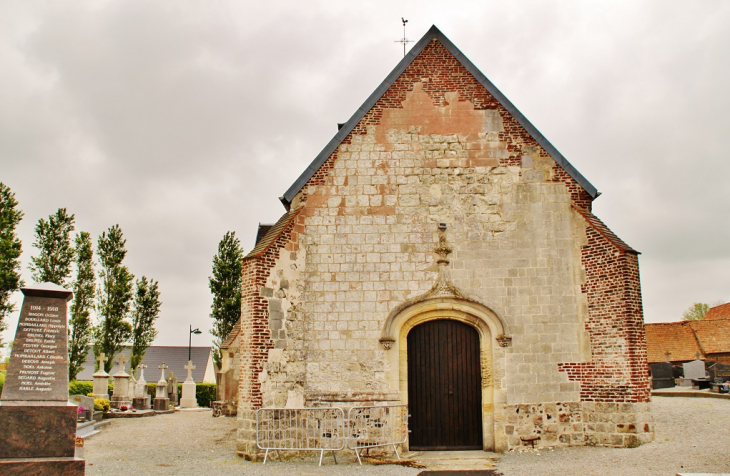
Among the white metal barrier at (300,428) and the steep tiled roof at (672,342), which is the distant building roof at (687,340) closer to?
the steep tiled roof at (672,342)

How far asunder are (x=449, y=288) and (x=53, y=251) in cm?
2236

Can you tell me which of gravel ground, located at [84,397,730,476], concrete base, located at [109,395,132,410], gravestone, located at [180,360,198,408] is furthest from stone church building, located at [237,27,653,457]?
gravestone, located at [180,360,198,408]

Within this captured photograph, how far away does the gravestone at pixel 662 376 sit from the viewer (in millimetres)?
23734

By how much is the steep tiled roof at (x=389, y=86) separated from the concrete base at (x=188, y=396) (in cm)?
1600

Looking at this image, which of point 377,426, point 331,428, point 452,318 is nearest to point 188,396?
point 331,428

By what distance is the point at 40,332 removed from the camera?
305 inches

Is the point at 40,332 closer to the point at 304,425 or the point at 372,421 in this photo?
the point at 304,425

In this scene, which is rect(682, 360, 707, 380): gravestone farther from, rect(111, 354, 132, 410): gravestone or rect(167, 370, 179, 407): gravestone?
rect(111, 354, 132, 410): gravestone

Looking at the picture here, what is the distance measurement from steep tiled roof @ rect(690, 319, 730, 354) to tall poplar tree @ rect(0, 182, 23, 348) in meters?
33.9

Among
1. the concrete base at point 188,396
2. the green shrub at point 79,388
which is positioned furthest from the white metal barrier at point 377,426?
the green shrub at point 79,388

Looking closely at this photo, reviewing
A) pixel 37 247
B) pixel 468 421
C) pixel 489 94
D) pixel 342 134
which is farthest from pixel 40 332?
pixel 37 247

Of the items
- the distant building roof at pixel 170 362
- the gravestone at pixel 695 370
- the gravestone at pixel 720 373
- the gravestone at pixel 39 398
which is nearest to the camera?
the gravestone at pixel 39 398

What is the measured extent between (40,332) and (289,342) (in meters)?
4.31

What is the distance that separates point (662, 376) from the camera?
78.7 ft
